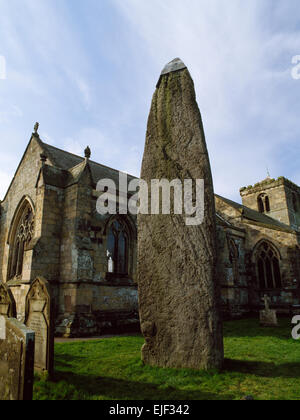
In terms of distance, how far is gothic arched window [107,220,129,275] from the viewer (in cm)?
1169

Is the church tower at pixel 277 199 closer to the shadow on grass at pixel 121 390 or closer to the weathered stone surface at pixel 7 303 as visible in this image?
the shadow on grass at pixel 121 390

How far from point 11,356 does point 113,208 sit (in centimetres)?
896

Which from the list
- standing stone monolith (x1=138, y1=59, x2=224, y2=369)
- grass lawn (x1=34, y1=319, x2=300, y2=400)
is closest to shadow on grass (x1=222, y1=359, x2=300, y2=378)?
grass lawn (x1=34, y1=319, x2=300, y2=400)

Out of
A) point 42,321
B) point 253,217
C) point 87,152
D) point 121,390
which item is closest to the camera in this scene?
point 121,390

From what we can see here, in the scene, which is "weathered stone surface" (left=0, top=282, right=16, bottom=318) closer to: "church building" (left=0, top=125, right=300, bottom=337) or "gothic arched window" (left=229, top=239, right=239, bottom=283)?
"church building" (left=0, top=125, right=300, bottom=337)

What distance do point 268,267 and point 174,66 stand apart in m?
16.4

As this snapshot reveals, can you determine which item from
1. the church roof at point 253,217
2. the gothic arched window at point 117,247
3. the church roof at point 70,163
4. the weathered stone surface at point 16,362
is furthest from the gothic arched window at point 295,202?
the weathered stone surface at point 16,362

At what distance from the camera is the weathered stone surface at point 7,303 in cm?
460

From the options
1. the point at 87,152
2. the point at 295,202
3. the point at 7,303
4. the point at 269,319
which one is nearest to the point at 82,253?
the point at 87,152

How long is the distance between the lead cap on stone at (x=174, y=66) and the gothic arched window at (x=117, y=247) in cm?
724

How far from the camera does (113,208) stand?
11.8m

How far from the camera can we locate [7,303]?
15.9 feet

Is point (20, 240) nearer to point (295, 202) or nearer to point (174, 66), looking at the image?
point (174, 66)

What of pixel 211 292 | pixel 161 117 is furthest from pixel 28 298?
pixel 161 117
